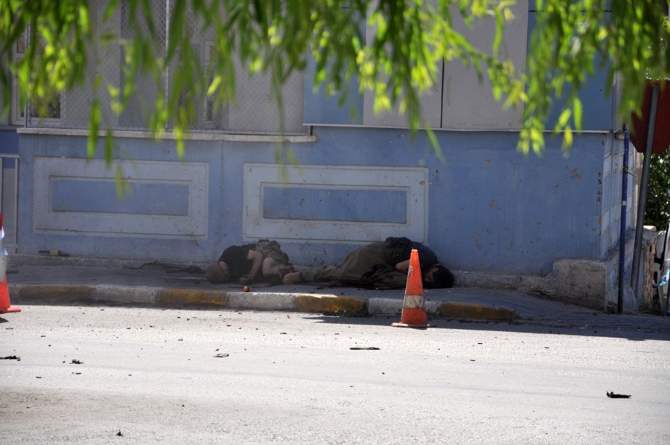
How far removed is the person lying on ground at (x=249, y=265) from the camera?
11.0 metres

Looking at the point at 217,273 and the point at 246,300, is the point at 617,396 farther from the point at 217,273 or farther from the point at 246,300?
the point at 217,273

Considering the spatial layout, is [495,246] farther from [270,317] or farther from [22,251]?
[22,251]

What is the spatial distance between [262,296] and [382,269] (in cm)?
162

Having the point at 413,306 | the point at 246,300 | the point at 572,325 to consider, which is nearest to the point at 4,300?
the point at 246,300

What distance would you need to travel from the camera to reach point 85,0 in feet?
7.97

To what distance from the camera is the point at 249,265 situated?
1117 cm

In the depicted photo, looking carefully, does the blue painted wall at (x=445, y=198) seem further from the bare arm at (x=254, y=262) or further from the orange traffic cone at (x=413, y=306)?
the orange traffic cone at (x=413, y=306)

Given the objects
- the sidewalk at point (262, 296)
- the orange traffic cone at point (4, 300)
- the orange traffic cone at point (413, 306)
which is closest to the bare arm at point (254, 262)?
the sidewalk at point (262, 296)

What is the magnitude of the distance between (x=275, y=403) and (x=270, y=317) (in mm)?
3999

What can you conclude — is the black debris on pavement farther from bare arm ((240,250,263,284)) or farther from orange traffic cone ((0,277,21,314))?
orange traffic cone ((0,277,21,314))

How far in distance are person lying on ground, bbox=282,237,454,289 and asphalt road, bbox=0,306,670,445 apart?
6.06 feet

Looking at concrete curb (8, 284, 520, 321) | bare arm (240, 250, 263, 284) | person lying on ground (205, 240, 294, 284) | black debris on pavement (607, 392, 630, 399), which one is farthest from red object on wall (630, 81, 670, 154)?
black debris on pavement (607, 392, 630, 399)

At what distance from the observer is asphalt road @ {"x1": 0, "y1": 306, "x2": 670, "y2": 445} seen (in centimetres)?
481

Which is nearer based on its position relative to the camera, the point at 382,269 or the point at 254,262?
the point at 382,269
